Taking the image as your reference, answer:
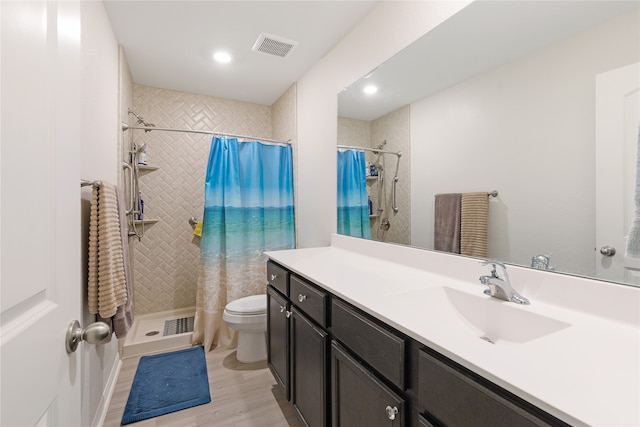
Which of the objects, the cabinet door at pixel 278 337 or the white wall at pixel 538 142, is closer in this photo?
the white wall at pixel 538 142

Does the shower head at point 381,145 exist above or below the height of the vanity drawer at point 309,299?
above

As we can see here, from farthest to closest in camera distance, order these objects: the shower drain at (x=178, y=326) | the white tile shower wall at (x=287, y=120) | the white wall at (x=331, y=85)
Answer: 1. the white tile shower wall at (x=287, y=120)
2. the shower drain at (x=178, y=326)
3. the white wall at (x=331, y=85)

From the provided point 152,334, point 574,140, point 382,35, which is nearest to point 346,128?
point 382,35

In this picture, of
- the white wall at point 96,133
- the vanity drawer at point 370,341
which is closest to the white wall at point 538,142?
the vanity drawer at point 370,341

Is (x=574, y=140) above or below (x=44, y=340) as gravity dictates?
above

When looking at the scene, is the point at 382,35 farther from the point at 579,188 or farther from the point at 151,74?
the point at 151,74

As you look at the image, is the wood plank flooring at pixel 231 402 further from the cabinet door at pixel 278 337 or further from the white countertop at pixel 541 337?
the white countertop at pixel 541 337

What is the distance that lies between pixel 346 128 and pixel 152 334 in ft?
8.23

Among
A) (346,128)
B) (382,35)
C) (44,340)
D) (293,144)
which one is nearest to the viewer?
(44,340)

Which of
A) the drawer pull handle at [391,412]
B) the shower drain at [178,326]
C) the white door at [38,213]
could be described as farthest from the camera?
the shower drain at [178,326]

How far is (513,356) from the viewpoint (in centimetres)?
64

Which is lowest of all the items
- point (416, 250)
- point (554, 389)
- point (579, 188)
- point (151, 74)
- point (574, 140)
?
point (554, 389)

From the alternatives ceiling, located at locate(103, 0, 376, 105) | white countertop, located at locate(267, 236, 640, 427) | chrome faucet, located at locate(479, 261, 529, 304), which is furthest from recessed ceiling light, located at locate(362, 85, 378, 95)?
chrome faucet, located at locate(479, 261, 529, 304)

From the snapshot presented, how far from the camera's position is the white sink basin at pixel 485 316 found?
2.85 feet
